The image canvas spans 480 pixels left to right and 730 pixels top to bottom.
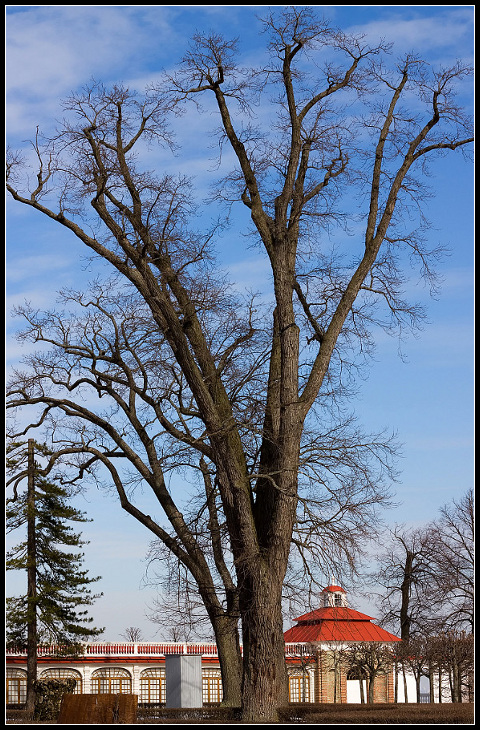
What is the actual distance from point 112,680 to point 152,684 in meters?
2.49

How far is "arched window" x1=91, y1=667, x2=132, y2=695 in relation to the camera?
5141 centimetres

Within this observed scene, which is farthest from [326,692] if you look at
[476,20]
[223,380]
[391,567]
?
[476,20]

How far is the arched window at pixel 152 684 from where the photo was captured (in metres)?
51.9

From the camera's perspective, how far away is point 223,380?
19.3 meters

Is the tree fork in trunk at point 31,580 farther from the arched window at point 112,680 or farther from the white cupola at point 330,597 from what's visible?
the white cupola at point 330,597

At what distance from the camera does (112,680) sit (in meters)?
51.4

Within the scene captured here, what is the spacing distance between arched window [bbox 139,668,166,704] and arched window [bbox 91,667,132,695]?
0.84 meters

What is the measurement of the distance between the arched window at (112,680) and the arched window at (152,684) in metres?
0.84

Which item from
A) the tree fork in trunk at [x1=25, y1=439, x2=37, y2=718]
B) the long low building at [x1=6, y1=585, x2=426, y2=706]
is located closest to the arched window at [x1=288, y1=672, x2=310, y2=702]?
the long low building at [x1=6, y1=585, x2=426, y2=706]

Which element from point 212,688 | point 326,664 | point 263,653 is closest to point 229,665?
point 263,653

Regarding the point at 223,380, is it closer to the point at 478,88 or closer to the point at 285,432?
the point at 285,432

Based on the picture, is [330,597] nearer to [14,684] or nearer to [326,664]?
[326,664]

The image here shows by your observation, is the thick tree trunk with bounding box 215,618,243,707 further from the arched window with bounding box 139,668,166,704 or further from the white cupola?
the arched window with bounding box 139,668,166,704

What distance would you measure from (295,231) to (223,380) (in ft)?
12.5
